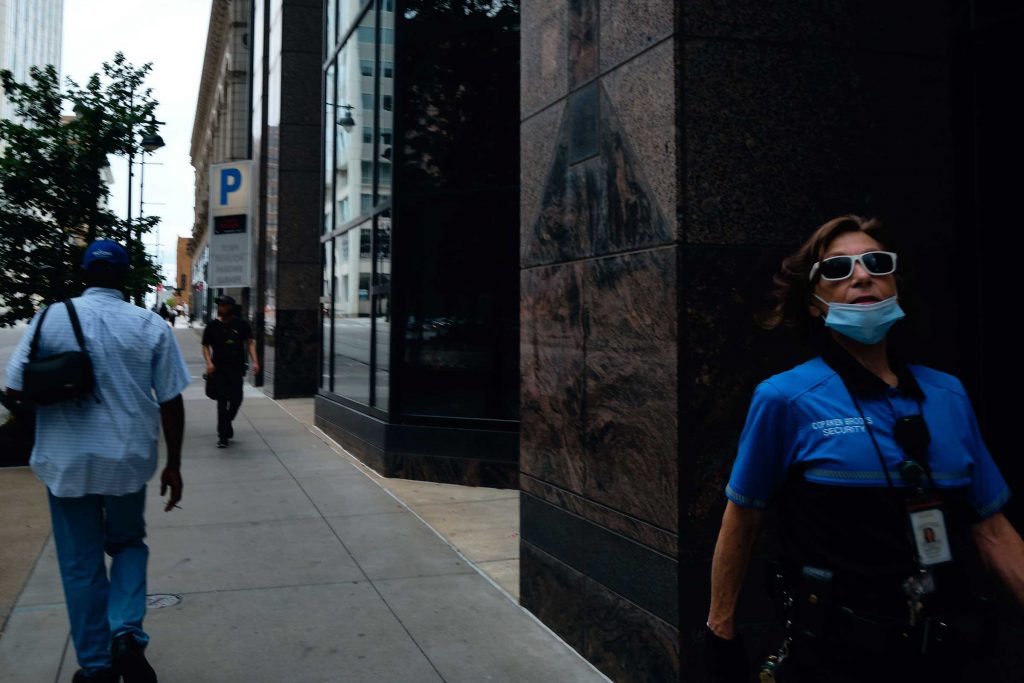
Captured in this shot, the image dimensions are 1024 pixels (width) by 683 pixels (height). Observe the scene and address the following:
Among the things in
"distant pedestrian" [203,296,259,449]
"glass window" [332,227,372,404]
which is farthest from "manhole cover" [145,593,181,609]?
"distant pedestrian" [203,296,259,449]

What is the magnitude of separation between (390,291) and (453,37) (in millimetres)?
2764

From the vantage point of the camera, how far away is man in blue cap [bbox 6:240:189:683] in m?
3.91

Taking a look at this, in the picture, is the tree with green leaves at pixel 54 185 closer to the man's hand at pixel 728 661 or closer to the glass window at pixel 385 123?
the glass window at pixel 385 123

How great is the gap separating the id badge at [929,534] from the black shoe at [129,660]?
3150 mm

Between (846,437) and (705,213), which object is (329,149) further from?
(846,437)

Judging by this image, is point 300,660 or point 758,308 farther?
point 300,660

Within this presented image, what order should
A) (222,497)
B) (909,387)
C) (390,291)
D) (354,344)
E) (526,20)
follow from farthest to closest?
(354,344)
(390,291)
(222,497)
(526,20)
(909,387)

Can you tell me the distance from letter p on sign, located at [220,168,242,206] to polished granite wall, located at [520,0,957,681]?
18.6m

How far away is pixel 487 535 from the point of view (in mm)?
7188

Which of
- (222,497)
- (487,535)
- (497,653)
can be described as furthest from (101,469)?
(222,497)

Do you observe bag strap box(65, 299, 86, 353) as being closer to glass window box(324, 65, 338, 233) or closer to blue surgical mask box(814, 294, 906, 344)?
blue surgical mask box(814, 294, 906, 344)

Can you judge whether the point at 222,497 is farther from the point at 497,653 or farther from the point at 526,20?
the point at 526,20

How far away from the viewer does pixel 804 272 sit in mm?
2484

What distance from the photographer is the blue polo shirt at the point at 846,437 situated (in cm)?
218
